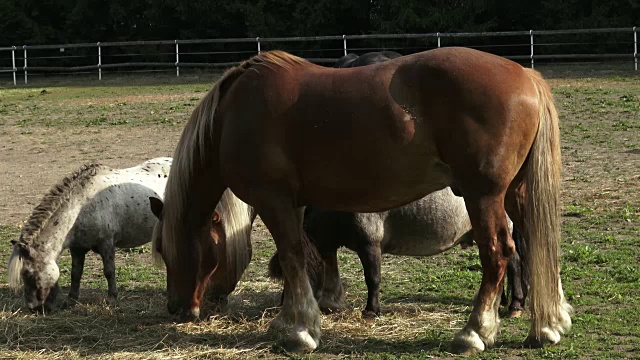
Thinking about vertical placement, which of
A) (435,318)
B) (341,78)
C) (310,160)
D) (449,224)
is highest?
(341,78)

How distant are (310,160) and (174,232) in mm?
1090

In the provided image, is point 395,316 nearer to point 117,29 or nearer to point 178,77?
point 178,77

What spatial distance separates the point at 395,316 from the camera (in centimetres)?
639

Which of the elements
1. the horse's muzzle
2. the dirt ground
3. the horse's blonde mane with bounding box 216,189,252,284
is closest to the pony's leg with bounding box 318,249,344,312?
the horse's blonde mane with bounding box 216,189,252,284

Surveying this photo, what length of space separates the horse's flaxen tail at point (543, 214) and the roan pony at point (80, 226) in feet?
10.6

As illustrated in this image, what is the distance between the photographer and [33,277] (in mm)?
6609

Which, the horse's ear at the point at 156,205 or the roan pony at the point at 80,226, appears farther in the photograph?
the roan pony at the point at 80,226

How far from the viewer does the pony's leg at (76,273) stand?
275 inches

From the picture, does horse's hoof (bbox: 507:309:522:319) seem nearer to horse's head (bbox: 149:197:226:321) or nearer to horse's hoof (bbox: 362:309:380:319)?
horse's hoof (bbox: 362:309:380:319)

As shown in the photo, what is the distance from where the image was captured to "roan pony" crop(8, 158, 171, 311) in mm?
6629

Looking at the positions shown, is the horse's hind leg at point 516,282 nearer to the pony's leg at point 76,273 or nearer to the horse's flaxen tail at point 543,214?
the horse's flaxen tail at point 543,214

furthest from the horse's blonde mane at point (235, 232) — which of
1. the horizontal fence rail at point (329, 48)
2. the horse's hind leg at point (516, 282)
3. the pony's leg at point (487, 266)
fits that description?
the horizontal fence rail at point (329, 48)

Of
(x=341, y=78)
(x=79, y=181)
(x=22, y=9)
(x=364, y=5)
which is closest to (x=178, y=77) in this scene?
(x=364, y=5)

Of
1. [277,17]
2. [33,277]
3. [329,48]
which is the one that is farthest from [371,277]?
[277,17]
